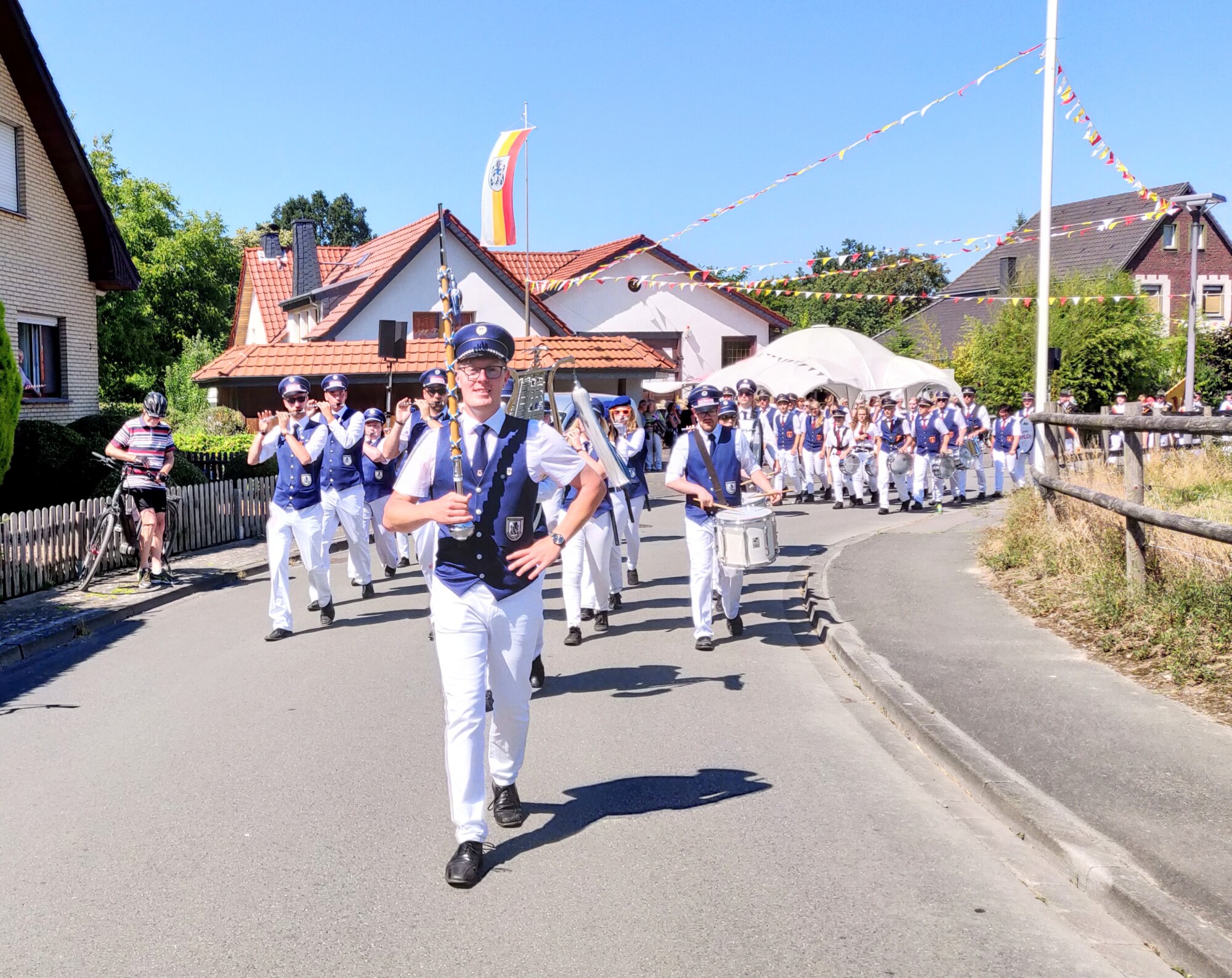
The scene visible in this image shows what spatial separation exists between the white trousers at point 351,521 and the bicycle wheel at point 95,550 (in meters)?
2.63

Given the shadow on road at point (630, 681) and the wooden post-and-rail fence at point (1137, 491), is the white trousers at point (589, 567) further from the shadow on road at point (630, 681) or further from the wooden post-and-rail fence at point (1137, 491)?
the wooden post-and-rail fence at point (1137, 491)

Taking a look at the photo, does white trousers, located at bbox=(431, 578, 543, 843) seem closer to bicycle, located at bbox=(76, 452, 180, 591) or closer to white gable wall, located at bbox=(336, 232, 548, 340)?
bicycle, located at bbox=(76, 452, 180, 591)

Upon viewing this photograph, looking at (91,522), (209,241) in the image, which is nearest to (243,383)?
(91,522)

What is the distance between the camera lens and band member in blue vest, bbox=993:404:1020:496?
21812 mm

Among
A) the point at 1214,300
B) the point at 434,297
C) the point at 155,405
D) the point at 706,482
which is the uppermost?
the point at 1214,300

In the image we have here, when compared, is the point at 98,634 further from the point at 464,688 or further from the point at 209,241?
the point at 209,241

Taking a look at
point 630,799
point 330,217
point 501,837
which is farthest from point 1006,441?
point 330,217

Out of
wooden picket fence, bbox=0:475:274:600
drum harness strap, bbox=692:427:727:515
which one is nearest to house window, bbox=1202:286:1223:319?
wooden picket fence, bbox=0:475:274:600

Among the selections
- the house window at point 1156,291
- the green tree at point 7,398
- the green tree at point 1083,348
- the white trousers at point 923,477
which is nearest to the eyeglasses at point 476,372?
the green tree at point 7,398

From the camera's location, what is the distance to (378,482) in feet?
39.6

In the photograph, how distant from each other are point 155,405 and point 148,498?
100 cm

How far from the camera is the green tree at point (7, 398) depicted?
12578 mm

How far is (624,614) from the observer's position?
10.8 metres

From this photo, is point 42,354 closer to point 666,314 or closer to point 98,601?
point 98,601
